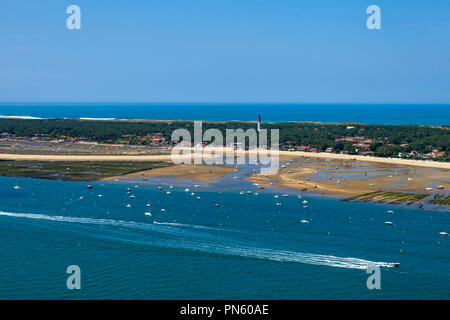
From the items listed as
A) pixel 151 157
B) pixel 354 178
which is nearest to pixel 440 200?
pixel 354 178

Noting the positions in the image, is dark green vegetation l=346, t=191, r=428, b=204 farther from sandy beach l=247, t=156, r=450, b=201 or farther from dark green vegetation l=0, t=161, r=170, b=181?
dark green vegetation l=0, t=161, r=170, b=181

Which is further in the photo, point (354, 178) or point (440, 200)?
point (354, 178)

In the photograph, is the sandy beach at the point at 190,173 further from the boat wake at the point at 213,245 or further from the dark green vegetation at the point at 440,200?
the dark green vegetation at the point at 440,200

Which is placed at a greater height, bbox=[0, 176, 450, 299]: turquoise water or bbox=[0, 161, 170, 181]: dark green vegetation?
bbox=[0, 161, 170, 181]: dark green vegetation

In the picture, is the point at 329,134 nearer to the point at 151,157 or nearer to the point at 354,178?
the point at 151,157

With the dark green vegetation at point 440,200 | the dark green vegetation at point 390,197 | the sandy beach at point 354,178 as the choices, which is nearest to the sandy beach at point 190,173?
the sandy beach at point 354,178

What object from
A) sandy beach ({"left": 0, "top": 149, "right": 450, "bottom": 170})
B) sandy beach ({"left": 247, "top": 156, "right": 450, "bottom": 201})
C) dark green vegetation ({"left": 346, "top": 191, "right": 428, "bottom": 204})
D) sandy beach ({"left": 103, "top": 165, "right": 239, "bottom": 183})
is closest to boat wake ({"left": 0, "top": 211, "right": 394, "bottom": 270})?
dark green vegetation ({"left": 346, "top": 191, "right": 428, "bottom": 204})
